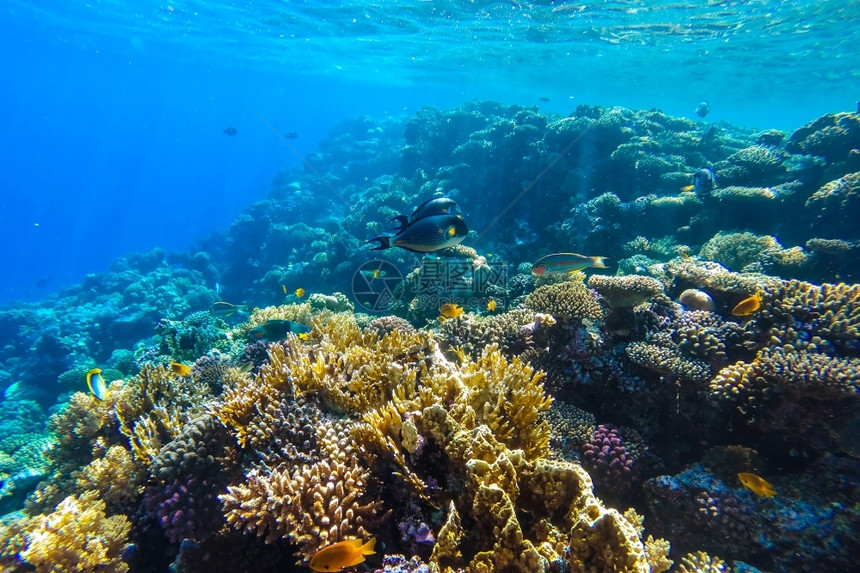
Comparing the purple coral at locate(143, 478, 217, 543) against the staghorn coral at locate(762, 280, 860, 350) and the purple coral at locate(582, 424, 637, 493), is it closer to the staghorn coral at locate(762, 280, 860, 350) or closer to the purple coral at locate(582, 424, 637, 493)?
the purple coral at locate(582, 424, 637, 493)

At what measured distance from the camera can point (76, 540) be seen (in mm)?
2953

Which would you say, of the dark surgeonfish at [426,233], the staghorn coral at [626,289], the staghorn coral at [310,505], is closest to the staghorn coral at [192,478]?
the staghorn coral at [310,505]

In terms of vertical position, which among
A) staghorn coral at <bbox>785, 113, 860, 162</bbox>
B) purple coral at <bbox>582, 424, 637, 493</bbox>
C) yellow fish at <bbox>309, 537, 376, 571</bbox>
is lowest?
purple coral at <bbox>582, 424, 637, 493</bbox>

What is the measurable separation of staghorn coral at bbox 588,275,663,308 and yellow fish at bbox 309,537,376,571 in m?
4.05

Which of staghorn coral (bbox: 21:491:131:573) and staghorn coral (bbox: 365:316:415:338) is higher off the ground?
staghorn coral (bbox: 365:316:415:338)

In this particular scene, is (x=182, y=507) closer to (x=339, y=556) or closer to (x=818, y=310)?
(x=339, y=556)

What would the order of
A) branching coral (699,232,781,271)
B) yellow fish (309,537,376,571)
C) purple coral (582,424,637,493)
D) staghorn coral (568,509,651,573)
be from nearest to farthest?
staghorn coral (568,509,651,573) < yellow fish (309,537,376,571) < purple coral (582,424,637,493) < branching coral (699,232,781,271)

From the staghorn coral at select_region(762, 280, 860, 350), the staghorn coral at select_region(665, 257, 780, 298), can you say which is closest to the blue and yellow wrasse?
the staghorn coral at select_region(665, 257, 780, 298)

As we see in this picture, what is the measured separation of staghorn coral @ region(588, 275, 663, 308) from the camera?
15.2ft

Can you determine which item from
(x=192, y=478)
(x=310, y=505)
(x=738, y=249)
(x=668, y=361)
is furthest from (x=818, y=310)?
(x=192, y=478)

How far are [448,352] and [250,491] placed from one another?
320 cm

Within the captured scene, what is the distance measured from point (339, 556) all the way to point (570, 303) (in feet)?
12.6

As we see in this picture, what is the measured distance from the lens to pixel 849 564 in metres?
3.03

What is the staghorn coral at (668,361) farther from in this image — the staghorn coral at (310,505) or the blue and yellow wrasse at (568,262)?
the staghorn coral at (310,505)
